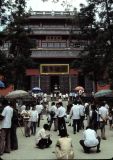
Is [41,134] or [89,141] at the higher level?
[41,134]

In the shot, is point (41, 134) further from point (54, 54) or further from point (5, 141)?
point (54, 54)

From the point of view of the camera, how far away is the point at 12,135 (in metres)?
15.1

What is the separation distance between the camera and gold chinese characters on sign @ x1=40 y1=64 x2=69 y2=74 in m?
49.2

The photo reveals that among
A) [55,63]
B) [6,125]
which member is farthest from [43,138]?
[55,63]

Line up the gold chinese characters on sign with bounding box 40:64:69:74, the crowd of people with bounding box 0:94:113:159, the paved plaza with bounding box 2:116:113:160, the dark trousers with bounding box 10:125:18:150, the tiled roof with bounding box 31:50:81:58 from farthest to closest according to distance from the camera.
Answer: the gold chinese characters on sign with bounding box 40:64:69:74, the tiled roof with bounding box 31:50:81:58, the dark trousers with bounding box 10:125:18:150, the paved plaza with bounding box 2:116:113:160, the crowd of people with bounding box 0:94:113:159

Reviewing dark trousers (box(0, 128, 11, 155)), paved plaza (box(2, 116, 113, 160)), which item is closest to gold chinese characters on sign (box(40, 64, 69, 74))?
paved plaza (box(2, 116, 113, 160))

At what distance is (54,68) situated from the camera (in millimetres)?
49438

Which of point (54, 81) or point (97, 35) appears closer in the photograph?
point (97, 35)

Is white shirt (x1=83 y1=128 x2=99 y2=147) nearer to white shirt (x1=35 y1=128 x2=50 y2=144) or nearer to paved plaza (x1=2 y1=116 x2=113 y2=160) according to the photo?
paved plaza (x1=2 y1=116 x2=113 y2=160)

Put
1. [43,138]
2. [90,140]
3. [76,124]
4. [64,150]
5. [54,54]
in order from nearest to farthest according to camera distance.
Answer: [64,150], [90,140], [43,138], [76,124], [54,54]

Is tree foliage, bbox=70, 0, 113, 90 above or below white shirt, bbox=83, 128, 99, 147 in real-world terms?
above

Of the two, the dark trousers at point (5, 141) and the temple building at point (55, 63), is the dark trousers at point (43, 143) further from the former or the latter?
the temple building at point (55, 63)

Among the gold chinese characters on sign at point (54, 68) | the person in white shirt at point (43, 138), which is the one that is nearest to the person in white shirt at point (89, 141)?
the person in white shirt at point (43, 138)

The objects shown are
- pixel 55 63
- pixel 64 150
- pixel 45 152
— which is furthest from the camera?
pixel 55 63
